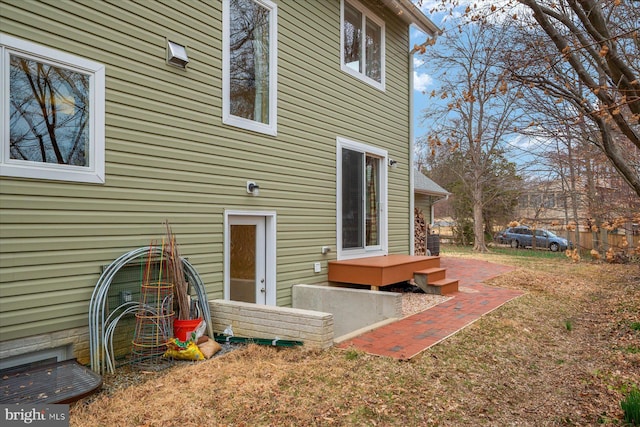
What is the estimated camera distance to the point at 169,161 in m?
4.82

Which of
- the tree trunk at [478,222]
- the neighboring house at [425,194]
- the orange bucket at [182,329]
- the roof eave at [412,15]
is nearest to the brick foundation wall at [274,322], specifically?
the orange bucket at [182,329]

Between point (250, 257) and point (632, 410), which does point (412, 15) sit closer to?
point (250, 257)

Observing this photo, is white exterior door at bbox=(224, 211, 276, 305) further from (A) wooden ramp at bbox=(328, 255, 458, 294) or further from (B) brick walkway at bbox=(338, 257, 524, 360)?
(B) brick walkway at bbox=(338, 257, 524, 360)

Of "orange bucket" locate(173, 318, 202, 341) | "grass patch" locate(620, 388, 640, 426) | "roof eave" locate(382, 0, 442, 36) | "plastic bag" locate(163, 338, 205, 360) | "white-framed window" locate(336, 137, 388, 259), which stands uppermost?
"roof eave" locate(382, 0, 442, 36)

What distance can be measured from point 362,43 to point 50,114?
6.10 meters

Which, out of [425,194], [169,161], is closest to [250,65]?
[169,161]

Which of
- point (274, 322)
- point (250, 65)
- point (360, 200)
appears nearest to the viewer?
point (274, 322)

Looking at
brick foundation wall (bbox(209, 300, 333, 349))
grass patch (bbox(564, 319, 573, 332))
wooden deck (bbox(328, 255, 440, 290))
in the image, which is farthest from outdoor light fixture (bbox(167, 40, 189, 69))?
grass patch (bbox(564, 319, 573, 332))

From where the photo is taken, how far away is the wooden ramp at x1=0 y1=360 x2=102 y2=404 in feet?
10.2

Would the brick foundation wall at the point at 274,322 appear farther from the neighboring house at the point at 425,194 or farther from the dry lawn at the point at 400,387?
the neighboring house at the point at 425,194

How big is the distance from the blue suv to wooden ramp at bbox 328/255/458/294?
14569 millimetres

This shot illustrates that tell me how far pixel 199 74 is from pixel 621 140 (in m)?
7.51

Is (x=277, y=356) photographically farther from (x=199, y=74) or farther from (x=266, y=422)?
(x=199, y=74)

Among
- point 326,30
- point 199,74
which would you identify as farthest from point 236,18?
point 326,30
